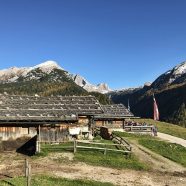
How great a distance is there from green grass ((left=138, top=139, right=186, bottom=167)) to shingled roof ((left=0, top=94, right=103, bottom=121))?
7216mm

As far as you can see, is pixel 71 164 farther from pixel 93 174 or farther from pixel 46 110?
pixel 46 110

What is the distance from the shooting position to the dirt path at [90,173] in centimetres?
2767

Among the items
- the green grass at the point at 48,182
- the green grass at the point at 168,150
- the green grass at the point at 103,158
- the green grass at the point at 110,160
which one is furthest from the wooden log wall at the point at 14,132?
the green grass at the point at 48,182

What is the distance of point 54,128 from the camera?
41.7 m

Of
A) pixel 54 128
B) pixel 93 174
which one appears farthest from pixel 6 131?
pixel 93 174

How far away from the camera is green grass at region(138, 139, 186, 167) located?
124 feet

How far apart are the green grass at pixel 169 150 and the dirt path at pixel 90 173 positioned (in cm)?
627

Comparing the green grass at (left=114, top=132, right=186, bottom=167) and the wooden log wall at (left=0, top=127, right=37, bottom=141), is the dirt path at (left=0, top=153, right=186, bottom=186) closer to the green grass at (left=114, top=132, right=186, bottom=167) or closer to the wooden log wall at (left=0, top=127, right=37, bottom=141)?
the green grass at (left=114, top=132, right=186, bottom=167)

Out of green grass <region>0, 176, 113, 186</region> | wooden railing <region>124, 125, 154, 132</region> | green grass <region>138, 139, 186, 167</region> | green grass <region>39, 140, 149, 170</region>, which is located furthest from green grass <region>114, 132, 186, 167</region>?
green grass <region>0, 176, 113, 186</region>

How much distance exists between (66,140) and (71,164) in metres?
10.5

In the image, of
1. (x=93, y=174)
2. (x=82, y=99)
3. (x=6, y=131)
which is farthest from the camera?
(x=82, y=99)

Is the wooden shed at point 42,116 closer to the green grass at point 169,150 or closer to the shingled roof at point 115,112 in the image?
the green grass at point 169,150

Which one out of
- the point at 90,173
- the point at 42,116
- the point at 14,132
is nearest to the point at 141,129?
the point at 42,116

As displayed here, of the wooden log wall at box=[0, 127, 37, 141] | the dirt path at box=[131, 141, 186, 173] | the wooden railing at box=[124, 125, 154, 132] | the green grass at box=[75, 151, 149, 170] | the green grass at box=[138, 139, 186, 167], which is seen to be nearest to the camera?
the green grass at box=[75, 151, 149, 170]
